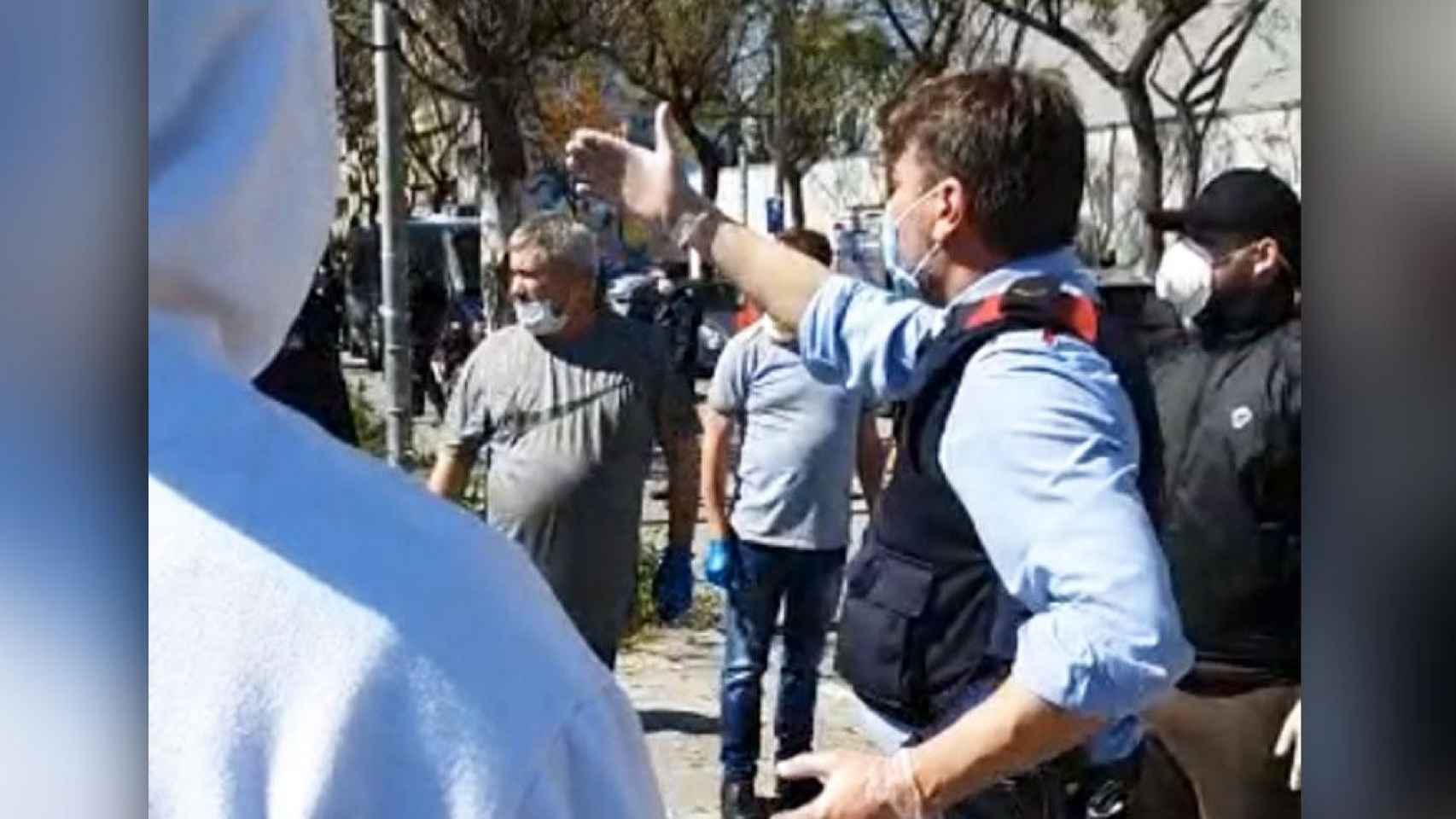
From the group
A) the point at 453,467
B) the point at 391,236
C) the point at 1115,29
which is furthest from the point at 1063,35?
the point at 453,467

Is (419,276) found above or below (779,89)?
below

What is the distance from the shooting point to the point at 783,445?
107 inches

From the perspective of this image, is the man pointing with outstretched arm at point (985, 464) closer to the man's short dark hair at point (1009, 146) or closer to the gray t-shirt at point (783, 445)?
the man's short dark hair at point (1009, 146)

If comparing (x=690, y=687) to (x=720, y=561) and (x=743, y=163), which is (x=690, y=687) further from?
(x=743, y=163)

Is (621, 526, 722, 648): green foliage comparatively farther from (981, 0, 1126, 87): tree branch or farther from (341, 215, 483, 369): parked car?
(981, 0, 1126, 87): tree branch

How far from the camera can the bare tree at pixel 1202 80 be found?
1.76 metres

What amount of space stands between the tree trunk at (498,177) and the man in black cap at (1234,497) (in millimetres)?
607

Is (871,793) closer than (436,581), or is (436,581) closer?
(436,581)

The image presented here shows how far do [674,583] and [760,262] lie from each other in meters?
0.85

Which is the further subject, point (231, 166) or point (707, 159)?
point (707, 159)
